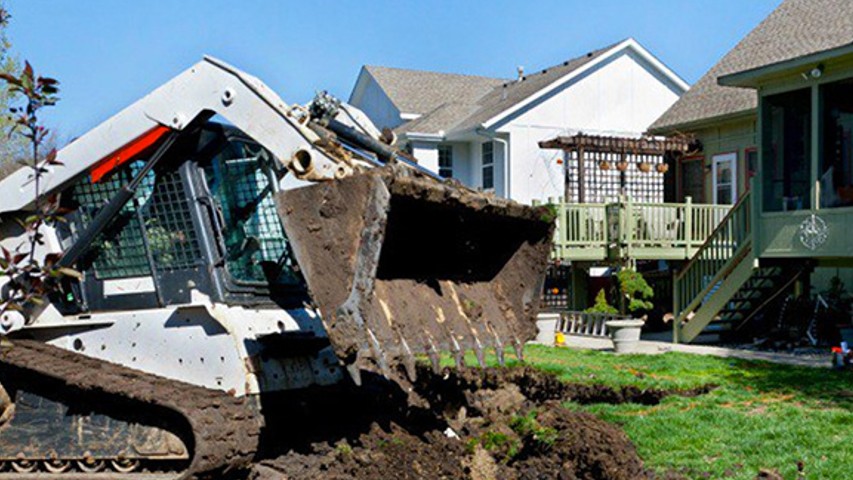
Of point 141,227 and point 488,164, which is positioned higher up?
point 488,164

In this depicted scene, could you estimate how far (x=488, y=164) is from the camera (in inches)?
952

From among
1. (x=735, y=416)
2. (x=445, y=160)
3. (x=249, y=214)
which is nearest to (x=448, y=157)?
(x=445, y=160)

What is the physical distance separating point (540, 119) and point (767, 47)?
20.2ft

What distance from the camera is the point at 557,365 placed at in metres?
11.4

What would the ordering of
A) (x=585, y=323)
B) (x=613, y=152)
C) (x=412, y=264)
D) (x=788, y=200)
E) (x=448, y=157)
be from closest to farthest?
(x=412, y=264), (x=788, y=200), (x=585, y=323), (x=613, y=152), (x=448, y=157)

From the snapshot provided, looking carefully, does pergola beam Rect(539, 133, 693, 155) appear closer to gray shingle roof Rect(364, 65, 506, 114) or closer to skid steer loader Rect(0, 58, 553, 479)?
gray shingle roof Rect(364, 65, 506, 114)

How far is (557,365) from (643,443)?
4301mm

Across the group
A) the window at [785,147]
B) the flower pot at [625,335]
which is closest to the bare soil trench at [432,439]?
the flower pot at [625,335]

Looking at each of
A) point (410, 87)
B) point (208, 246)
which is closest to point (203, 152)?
point (208, 246)

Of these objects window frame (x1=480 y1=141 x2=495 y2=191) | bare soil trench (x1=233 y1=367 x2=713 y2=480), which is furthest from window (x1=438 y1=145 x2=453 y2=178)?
A: bare soil trench (x1=233 y1=367 x2=713 y2=480)

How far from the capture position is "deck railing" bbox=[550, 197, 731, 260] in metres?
18.3

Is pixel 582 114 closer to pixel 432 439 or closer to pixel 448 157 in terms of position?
pixel 448 157

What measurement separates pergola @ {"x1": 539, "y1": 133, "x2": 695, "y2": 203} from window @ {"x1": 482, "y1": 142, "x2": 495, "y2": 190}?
78.8 inches

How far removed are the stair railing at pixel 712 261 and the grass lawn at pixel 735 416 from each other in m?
3.74
